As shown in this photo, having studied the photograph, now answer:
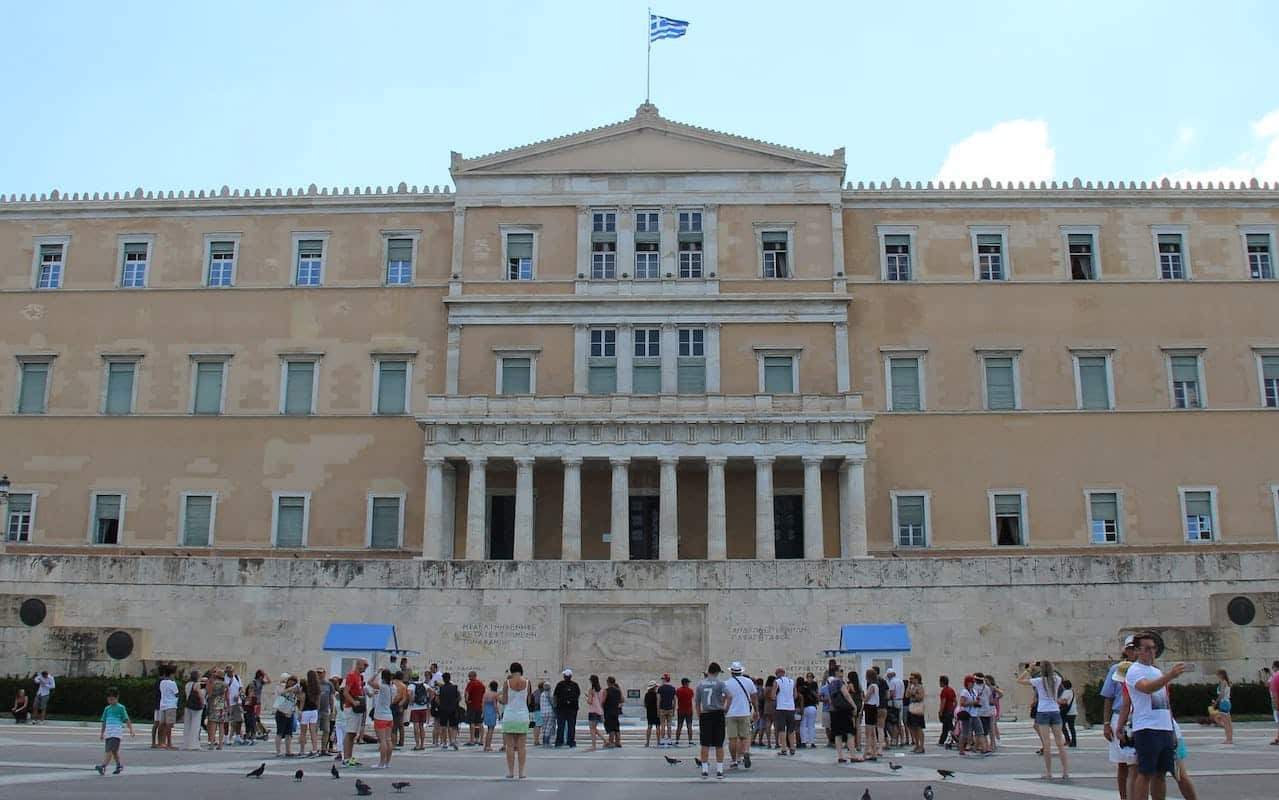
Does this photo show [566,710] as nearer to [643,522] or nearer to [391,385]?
[643,522]

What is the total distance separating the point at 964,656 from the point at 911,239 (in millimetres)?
19864

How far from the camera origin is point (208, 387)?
45531 millimetres

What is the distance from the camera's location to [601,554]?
140ft

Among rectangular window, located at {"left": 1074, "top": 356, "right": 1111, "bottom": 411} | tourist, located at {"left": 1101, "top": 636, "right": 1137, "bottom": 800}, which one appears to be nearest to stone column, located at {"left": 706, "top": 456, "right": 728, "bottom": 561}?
rectangular window, located at {"left": 1074, "top": 356, "right": 1111, "bottom": 411}

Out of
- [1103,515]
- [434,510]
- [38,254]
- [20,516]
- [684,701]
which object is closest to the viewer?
[684,701]

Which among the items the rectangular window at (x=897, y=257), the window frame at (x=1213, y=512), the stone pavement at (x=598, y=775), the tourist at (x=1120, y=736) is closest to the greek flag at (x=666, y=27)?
the rectangular window at (x=897, y=257)

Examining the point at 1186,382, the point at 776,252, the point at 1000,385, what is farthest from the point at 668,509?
the point at 1186,382

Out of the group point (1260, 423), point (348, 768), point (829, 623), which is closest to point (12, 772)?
point (348, 768)

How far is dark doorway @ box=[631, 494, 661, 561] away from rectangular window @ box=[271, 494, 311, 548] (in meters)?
11.4

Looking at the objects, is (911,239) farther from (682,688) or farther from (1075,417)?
(682,688)

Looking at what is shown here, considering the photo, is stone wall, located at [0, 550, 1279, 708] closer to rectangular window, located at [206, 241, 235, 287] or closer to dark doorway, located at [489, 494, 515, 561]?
dark doorway, located at [489, 494, 515, 561]

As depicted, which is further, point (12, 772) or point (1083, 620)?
point (1083, 620)

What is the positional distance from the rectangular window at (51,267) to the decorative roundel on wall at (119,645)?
21.8 metres

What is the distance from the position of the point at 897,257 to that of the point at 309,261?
21714 mm
